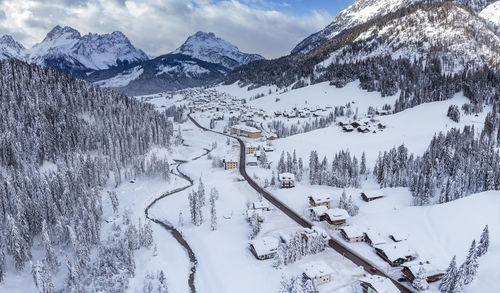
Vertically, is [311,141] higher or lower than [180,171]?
higher

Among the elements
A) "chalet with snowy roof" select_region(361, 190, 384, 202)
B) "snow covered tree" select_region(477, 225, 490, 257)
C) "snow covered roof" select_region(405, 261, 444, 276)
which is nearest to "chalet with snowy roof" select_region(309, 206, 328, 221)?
"chalet with snowy roof" select_region(361, 190, 384, 202)

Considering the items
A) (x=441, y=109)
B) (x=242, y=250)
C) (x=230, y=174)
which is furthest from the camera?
(x=441, y=109)

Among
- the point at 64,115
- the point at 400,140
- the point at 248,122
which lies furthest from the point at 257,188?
the point at 248,122

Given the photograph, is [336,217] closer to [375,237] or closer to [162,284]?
[375,237]

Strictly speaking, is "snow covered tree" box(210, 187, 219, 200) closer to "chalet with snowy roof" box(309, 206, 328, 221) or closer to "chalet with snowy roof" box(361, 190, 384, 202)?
"chalet with snowy roof" box(309, 206, 328, 221)

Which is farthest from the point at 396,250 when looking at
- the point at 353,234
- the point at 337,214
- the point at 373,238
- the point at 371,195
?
the point at 371,195

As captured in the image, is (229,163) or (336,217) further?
(229,163)

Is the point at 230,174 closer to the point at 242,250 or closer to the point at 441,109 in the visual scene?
the point at 242,250
